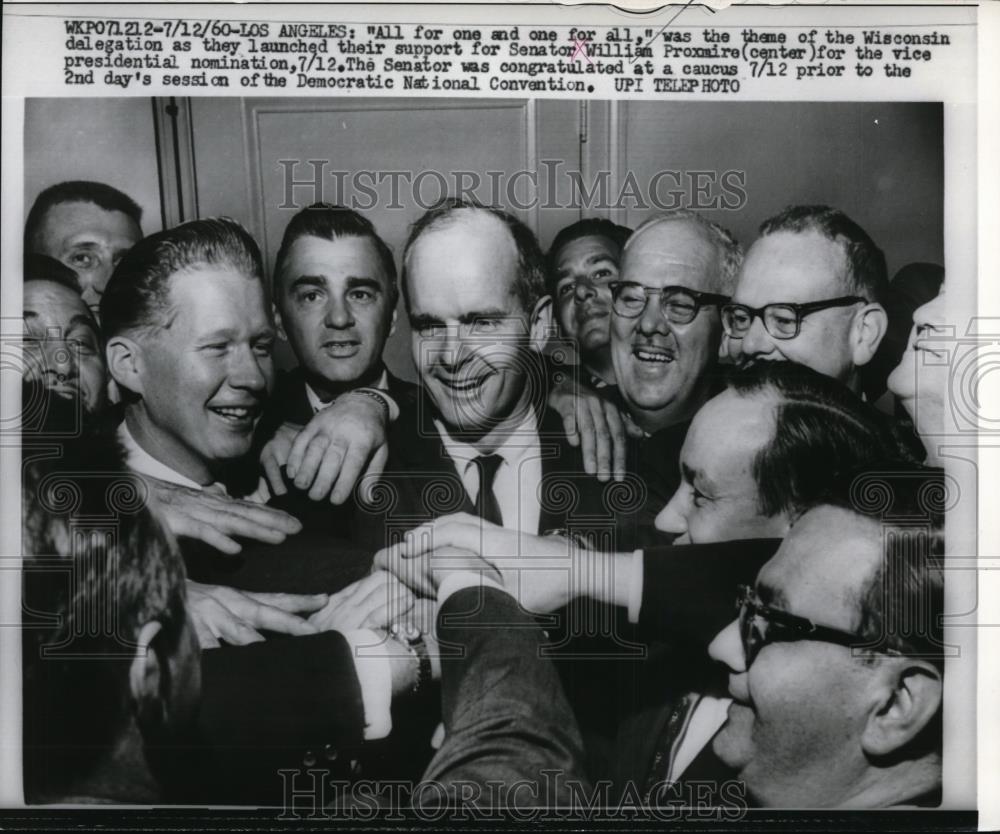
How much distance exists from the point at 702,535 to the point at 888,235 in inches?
56.3

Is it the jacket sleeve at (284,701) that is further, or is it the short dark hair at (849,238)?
the short dark hair at (849,238)

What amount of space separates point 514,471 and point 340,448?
70cm

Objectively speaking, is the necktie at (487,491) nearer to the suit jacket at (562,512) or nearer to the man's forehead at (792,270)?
the suit jacket at (562,512)

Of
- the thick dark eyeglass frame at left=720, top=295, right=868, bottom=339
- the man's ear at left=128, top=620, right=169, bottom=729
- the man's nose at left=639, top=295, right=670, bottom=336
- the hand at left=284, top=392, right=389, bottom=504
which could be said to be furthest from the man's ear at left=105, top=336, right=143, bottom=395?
the thick dark eyeglass frame at left=720, top=295, right=868, bottom=339

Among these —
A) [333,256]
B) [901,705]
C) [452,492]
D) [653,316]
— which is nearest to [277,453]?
[452,492]

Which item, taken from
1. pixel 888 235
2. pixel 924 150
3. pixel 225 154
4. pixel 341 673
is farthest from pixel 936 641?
pixel 225 154

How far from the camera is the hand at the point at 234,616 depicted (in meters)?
3.99

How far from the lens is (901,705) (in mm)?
4027

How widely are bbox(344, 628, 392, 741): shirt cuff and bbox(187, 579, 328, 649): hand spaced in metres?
0.19

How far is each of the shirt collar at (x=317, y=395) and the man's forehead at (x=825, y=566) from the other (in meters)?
1.67

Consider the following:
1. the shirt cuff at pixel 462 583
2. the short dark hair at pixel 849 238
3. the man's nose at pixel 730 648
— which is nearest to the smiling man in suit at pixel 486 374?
the shirt cuff at pixel 462 583

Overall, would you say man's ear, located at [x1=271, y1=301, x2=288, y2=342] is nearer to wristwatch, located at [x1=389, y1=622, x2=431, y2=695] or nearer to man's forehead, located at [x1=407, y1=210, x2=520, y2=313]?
man's forehead, located at [x1=407, y1=210, x2=520, y2=313]

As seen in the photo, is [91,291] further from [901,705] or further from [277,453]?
[901,705]

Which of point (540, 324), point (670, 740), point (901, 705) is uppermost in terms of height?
point (540, 324)
